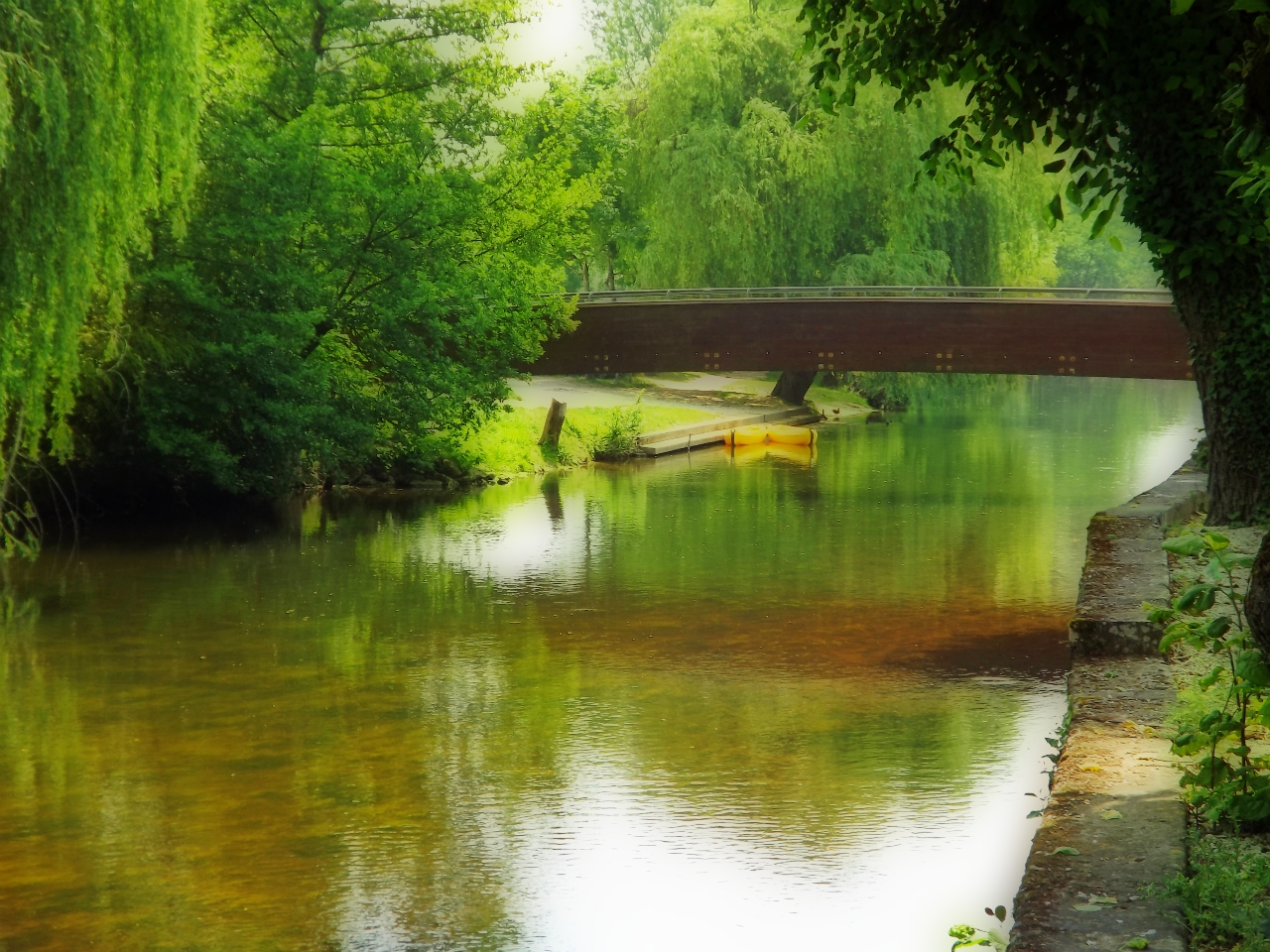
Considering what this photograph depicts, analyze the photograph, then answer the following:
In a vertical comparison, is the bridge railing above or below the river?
above

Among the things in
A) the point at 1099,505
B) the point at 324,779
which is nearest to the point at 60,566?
the point at 324,779

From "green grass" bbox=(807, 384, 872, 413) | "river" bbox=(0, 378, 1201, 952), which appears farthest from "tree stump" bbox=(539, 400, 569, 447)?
"green grass" bbox=(807, 384, 872, 413)

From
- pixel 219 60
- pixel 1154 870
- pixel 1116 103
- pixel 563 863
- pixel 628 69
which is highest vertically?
pixel 628 69

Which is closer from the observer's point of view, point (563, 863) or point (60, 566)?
point (563, 863)

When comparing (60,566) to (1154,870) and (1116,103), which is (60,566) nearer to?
(1116,103)

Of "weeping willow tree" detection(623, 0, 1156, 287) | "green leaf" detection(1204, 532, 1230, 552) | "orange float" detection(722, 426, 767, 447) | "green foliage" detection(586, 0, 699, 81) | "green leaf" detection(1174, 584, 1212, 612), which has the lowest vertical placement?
"orange float" detection(722, 426, 767, 447)

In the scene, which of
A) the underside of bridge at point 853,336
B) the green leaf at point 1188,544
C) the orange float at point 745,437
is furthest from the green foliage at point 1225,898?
the orange float at point 745,437

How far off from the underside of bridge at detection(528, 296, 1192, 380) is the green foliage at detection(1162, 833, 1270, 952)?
22.8 metres

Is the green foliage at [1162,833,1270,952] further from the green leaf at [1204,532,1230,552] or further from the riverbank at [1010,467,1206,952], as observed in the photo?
the green leaf at [1204,532,1230,552]

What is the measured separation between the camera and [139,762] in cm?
1009

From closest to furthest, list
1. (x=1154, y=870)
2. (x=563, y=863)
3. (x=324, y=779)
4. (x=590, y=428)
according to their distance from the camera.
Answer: (x=1154, y=870) → (x=563, y=863) → (x=324, y=779) → (x=590, y=428)

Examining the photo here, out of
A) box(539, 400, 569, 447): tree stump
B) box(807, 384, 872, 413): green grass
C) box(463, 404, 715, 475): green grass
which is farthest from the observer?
box(807, 384, 872, 413): green grass

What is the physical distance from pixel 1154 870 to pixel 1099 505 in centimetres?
1743

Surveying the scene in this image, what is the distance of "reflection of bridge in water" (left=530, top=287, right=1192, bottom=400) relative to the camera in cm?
2655
